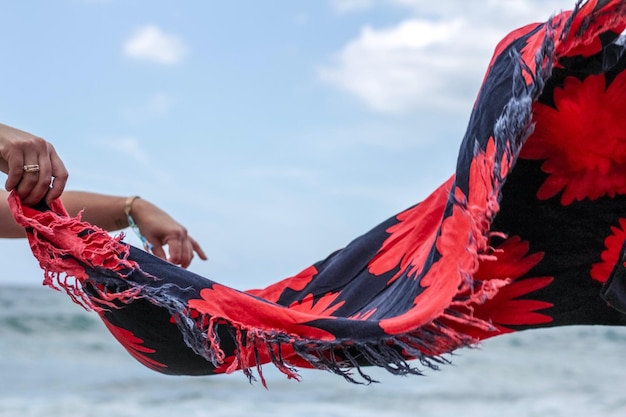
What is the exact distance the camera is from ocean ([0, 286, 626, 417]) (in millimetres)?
3215

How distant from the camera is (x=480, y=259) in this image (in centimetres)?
91

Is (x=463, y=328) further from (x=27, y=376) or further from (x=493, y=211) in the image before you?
(x=27, y=376)

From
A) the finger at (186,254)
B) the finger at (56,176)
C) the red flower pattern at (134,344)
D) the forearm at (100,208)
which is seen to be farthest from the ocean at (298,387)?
the finger at (56,176)

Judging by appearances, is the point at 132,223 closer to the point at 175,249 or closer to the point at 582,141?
the point at 175,249

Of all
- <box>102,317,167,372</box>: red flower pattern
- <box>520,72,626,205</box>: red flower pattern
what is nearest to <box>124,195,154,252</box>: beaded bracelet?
<box>102,317,167,372</box>: red flower pattern

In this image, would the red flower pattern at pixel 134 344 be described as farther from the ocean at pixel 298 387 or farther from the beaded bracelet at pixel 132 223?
the ocean at pixel 298 387

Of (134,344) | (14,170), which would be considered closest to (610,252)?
(134,344)

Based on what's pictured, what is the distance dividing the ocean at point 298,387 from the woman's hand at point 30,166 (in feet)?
5.64

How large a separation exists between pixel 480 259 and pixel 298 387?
2814 millimetres

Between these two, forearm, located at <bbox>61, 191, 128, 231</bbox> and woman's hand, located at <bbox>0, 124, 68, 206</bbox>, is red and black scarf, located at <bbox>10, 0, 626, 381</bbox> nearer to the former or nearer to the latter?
woman's hand, located at <bbox>0, 124, 68, 206</bbox>

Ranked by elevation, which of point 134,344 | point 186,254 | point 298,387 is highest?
point 186,254

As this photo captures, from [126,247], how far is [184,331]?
12 cm

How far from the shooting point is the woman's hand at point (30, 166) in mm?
872

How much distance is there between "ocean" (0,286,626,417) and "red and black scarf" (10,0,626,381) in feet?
4.65
